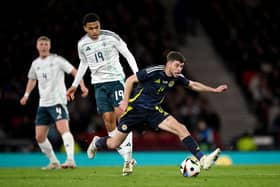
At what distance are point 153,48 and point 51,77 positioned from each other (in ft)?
30.9

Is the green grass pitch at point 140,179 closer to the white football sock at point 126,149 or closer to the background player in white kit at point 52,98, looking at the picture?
the white football sock at point 126,149

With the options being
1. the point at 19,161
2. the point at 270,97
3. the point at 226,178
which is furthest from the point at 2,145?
the point at 226,178

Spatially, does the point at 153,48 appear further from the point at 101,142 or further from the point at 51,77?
the point at 101,142

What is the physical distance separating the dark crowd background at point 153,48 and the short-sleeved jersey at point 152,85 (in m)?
8.46

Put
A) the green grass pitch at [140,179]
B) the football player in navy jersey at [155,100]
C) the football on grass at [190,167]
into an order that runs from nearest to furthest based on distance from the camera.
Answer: the green grass pitch at [140,179] → the football on grass at [190,167] → the football player in navy jersey at [155,100]

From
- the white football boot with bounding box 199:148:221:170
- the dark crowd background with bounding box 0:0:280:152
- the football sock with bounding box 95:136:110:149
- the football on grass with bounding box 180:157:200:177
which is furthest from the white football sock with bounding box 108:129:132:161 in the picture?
the dark crowd background with bounding box 0:0:280:152

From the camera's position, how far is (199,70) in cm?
2602

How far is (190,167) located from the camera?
11.3m

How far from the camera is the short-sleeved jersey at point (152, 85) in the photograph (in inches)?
448

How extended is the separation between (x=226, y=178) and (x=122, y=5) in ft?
43.7

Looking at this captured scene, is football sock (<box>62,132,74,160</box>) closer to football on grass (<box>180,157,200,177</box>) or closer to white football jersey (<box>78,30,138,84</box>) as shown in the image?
white football jersey (<box>78,30,138,84</box>)

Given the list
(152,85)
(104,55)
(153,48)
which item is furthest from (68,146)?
(153,48)

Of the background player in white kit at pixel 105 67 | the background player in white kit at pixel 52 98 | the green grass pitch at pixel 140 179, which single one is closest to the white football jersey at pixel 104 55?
the background player in white kit at pixel 105 67

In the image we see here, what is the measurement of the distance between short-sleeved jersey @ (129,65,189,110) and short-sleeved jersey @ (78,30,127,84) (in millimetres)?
1652
